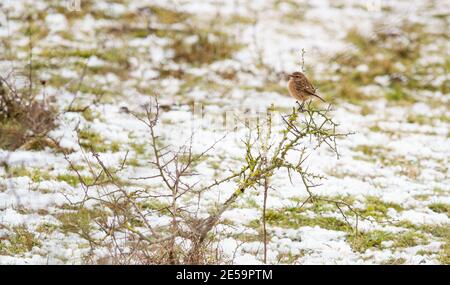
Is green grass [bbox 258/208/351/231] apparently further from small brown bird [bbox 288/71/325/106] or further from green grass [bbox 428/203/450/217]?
small brown bird [bbox 288/71/325/106]

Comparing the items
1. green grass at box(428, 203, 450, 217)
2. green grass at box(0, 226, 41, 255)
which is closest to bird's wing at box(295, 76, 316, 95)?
green grass at box(428, 203, 450, 217)

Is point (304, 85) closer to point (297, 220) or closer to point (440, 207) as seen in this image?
point (297, 220)

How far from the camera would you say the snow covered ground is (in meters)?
5.98

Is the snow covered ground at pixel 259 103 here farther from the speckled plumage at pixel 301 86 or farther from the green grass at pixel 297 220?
the speckled plumage at pixel 301 86

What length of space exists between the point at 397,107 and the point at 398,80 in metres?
1.34

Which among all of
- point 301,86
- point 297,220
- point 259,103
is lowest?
point 297,220

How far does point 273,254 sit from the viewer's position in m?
5.65

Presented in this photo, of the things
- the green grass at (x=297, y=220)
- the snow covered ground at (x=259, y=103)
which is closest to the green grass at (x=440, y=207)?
the snow covered ground at (x=259, y=103)

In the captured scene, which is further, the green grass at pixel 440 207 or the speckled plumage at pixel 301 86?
the green grass at pixel 440 207

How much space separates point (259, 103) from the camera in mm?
10828

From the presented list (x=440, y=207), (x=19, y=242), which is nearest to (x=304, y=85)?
(x=440, y=207)

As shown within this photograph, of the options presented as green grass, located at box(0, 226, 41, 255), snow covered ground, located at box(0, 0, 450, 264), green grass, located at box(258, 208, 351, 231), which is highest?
snow covered ground, located at box(0, 0, 450, 264)

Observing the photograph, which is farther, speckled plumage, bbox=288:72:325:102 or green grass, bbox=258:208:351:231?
green grass, bbox=258:208:351:231

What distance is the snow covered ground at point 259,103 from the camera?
5.98 metres
